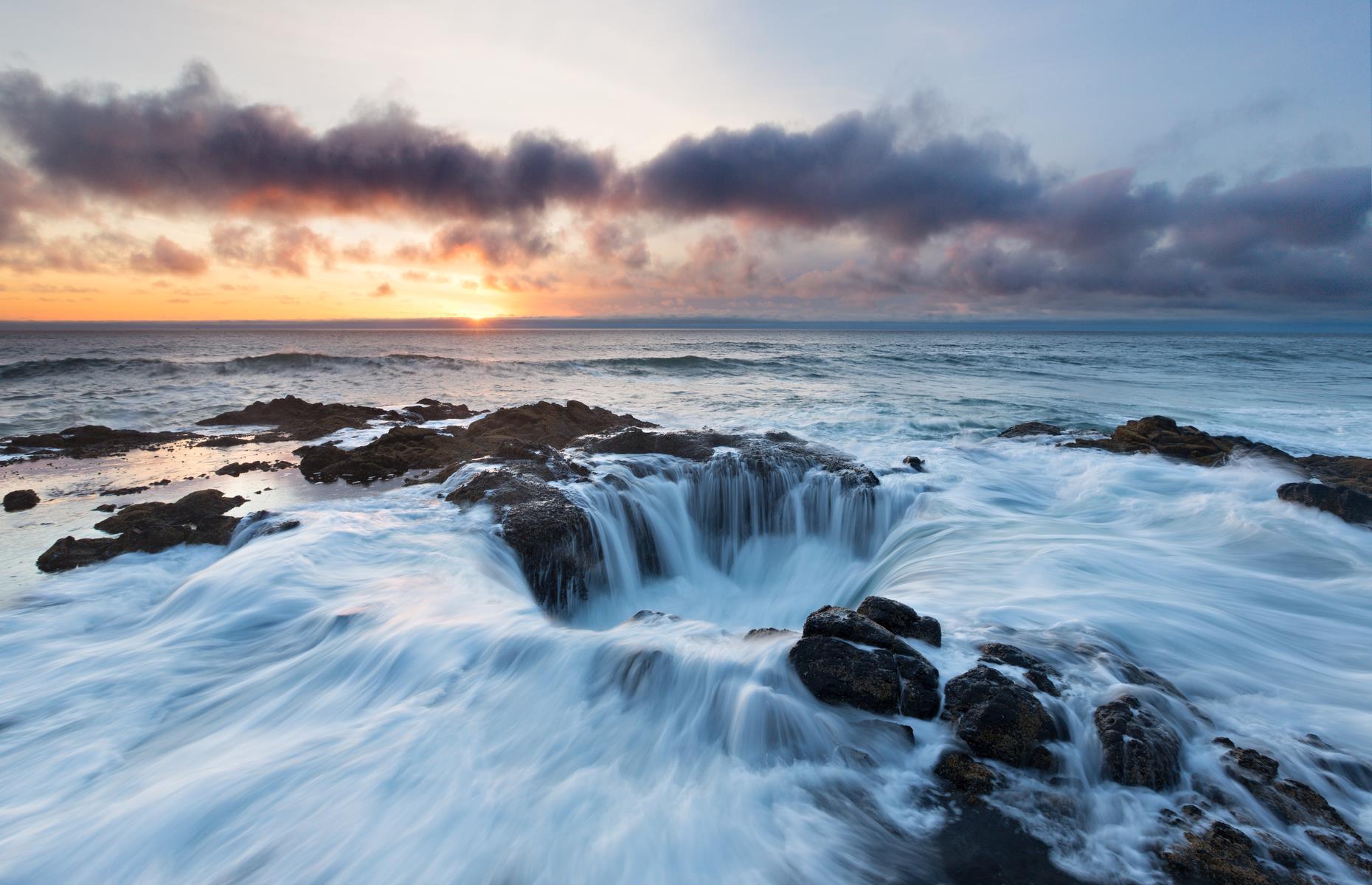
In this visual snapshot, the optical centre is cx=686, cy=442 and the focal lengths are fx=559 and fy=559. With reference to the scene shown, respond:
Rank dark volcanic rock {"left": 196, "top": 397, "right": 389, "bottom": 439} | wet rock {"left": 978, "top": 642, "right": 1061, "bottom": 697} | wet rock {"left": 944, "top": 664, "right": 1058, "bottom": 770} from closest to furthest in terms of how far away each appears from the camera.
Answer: wet rock {"left": 944, "top": 664, "right": 1058, "bottom": 770}
wet rock {"left": 978, "top": 642, "right": 1061, "bottom": 697}
dark volcanic rock {"left": 196, "top": 397, "right": 389, "bottom": 439}

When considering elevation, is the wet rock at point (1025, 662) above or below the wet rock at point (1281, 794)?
above

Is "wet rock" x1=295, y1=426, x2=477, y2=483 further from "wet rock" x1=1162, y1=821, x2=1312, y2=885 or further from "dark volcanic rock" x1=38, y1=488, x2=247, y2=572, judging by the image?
"wet rock" x1=1162, y1=821, x2=1312, y2=885

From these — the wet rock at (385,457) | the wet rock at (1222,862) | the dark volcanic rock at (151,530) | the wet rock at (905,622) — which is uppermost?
the wet rock at (905,622)

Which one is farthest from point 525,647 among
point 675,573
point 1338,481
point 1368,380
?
point 1368,380

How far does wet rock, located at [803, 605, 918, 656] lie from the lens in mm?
3881

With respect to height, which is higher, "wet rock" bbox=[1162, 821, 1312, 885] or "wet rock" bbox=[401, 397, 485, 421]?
"wet rock" bbox=[1162, 821, 1312, 885]

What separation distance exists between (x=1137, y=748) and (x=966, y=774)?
960 mm

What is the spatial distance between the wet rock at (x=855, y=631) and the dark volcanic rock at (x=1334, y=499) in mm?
7366

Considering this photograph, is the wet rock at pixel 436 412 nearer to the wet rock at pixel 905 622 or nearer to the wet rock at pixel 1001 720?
the wet rock at pixel 905 622

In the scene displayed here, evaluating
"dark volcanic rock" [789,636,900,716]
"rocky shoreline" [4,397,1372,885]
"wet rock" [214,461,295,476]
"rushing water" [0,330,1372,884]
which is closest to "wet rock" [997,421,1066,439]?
"rocky shoreline" [4,397,1372,885]

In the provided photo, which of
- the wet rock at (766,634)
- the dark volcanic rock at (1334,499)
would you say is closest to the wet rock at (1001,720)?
the wet rock at (766,634)

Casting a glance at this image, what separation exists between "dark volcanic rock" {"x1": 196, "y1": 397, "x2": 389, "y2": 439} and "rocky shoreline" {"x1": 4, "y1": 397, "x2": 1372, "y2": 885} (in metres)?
4.23

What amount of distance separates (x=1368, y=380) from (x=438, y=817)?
46292 millimetres

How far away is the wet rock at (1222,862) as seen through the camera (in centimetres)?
248
